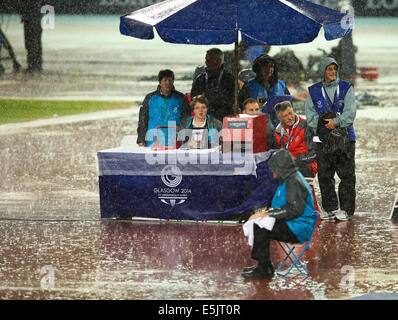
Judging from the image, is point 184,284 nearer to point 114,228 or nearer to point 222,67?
point 114,228

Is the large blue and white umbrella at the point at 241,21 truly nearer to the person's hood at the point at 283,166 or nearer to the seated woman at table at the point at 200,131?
the seated woman at table at the point at 200,131

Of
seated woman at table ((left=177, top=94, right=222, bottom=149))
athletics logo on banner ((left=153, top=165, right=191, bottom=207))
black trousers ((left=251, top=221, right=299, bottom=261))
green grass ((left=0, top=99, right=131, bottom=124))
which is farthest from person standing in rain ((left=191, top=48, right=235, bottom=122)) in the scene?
green grass ((left=0, top=99, right=131, bottom=124))

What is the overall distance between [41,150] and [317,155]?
788 cm

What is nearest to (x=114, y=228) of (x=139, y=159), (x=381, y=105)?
(x=139, y=159)

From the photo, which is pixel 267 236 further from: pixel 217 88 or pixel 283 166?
pixel 217 88

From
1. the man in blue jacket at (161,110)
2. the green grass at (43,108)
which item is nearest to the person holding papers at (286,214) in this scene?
the man in blue jacket at (161,110)

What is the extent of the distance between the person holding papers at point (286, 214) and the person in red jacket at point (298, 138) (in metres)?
2.31

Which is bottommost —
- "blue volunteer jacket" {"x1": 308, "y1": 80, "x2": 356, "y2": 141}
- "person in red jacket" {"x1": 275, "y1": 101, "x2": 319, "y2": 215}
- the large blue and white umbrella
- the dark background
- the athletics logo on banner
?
the athletics logo on banner

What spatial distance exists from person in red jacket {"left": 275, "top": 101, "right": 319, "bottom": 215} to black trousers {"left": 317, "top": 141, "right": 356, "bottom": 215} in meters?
0.68

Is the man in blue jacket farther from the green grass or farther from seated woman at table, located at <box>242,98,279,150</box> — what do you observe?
the green grass

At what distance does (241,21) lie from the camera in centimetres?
1092

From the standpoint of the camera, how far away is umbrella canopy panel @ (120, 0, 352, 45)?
10.9m

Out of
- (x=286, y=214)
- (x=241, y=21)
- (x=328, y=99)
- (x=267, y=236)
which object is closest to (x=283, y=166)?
(x=286, y=214)

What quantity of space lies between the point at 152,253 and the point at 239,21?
3.11 m
